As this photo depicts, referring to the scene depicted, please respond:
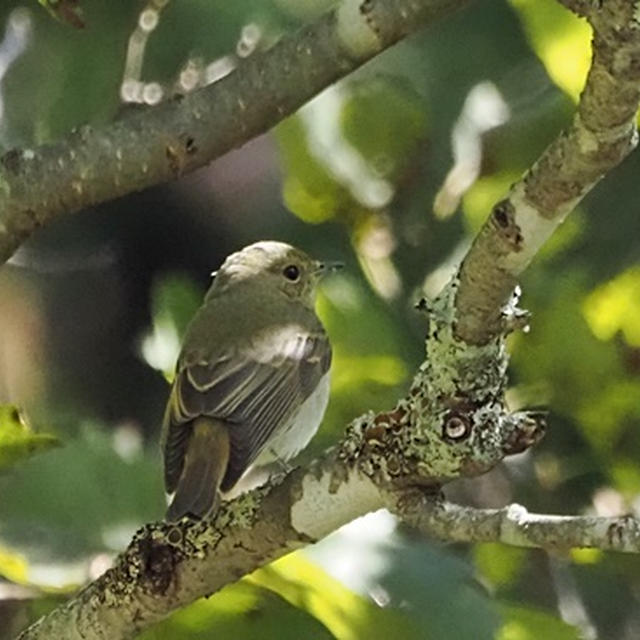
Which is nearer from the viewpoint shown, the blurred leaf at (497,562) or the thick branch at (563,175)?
the thick branch at (563,175)

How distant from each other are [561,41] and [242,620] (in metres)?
0.80

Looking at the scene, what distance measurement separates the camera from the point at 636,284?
7.29 feet

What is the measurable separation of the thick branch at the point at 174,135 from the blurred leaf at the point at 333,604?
0.49 metres

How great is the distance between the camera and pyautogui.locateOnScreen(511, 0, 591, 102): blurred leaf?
2.16 metres

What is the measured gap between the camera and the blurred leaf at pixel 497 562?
248 cm

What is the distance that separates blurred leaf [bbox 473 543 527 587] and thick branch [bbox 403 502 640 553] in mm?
794

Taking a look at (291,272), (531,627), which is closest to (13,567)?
(531,627)

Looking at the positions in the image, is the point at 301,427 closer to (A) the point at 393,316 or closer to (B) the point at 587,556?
(A) the point at 393,316

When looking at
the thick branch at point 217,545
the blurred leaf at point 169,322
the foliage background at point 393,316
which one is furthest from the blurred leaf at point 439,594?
the blurred leaf at point 169,322

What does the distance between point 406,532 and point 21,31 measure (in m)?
1.05

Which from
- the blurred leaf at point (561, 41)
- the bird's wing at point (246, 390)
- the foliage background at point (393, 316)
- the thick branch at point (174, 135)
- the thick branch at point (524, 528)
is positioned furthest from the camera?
the bird's wing at point (246, 390)

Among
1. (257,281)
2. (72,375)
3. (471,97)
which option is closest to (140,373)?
(72,375)

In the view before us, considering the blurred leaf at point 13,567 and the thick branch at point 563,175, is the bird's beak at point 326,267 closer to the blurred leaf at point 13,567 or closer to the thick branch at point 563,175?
the blurred leaf at point 13,567

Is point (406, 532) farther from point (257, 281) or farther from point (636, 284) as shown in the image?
point (257, 281)
